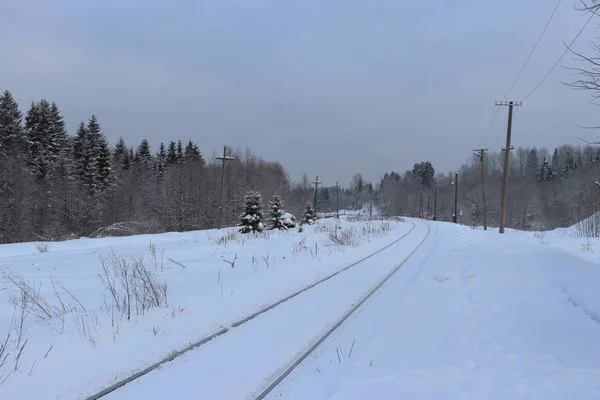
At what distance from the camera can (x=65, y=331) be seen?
17.0 feet

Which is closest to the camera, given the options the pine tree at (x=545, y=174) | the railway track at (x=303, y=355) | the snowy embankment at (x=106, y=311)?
the railway track at (x=303, y=355)

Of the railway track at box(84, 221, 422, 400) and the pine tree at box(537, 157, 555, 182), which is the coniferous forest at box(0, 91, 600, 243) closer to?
the pine tree at box(537, 157, 555, 182)

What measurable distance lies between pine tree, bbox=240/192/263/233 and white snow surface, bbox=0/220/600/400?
917 inches

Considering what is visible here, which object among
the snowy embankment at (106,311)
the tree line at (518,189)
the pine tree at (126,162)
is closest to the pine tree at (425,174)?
the tree line at (518,189)

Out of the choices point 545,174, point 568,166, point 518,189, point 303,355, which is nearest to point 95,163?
point 303,355

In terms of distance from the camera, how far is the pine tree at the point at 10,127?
46.7 metres

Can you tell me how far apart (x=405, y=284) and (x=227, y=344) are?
5.65 meters

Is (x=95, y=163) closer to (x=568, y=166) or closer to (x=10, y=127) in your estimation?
(x=10, y=127)

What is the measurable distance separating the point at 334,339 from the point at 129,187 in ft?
222

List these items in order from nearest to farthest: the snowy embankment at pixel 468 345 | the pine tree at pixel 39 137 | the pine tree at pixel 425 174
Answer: the snowy embankment at pixel 468 345 < the pine tree at pixel 39 137 < the pine tree at pixel 425 174

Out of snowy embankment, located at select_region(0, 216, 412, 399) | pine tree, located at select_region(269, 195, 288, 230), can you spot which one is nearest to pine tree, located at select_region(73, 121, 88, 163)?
pine tree, located at select_region(269, 195, 288, 230)

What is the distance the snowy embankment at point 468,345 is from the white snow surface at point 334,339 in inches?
0.9

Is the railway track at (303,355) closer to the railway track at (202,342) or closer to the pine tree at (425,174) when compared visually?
the railway track at (202,342)

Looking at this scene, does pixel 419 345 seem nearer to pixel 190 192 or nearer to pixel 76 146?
pixel 190 192
